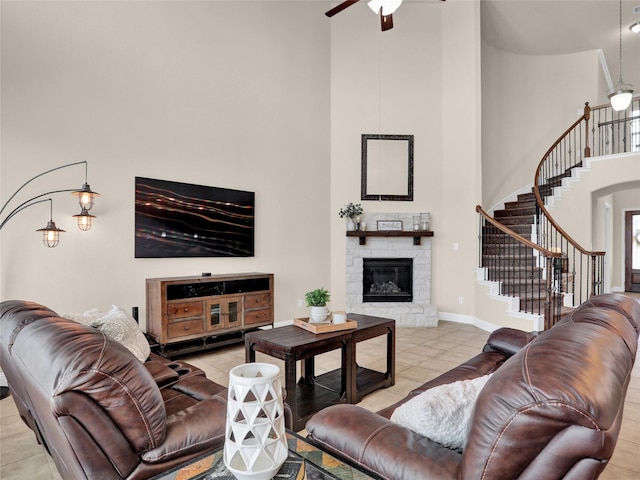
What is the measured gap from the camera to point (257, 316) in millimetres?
4887

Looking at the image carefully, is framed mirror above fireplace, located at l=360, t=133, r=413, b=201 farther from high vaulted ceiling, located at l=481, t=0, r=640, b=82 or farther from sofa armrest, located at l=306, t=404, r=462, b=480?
sofa armrest, located at l=306, t=404, r=462, b=480

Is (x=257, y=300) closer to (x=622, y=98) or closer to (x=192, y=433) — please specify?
(x=192, y=433)

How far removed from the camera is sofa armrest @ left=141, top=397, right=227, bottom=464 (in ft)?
4.45

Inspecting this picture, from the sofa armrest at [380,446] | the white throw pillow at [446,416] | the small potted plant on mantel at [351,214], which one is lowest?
the sofa armrest at [380,446]

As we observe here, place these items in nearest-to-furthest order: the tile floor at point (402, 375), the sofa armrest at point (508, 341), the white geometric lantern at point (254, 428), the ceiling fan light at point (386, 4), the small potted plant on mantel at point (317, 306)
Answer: the white geometric lantern at point (254, 428), the tile floor at point (402, 375), the sofa armrest at point (508, 341), the ceiling fan light at point (386, 4), the small potted plant on mantel at point (317, 306)

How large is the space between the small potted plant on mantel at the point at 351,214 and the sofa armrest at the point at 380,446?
475 cm

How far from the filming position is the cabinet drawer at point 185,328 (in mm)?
4102

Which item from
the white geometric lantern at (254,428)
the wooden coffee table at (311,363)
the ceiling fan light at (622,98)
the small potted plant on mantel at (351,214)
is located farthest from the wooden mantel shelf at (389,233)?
the white geometric lantern at (254,428)

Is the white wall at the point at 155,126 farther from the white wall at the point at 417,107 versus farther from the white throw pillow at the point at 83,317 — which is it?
the white throw pillow at the point at 83,317

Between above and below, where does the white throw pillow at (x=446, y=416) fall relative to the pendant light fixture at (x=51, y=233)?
below

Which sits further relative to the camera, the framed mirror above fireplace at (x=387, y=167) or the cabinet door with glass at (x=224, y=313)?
the framed mirror above fireplace at (x=387, y=167)

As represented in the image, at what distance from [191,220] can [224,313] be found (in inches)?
47.2

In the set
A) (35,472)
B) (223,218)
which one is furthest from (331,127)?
(35,472)

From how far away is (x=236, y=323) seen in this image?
4.66 meters
